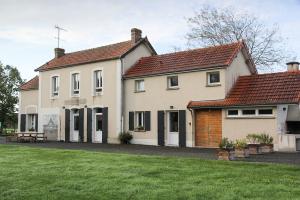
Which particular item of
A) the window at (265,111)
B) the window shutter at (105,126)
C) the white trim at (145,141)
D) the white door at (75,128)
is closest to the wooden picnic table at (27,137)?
the white door at (75,128)

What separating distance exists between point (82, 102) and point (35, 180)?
20.9 metres

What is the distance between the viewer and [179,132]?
2566cm

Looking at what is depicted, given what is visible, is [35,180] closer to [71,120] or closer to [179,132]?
[179,132]

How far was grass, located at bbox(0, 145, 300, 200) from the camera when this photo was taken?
8892 mm

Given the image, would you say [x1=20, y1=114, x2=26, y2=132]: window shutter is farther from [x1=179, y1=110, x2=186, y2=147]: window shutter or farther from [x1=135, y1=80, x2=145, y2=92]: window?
→ [x1=179, y1=110, x2=186, y2=147]: window shutter

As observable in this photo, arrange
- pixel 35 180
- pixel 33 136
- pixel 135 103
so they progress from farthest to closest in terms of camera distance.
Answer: pixel 33 136
pixel 135 103
pixel 35 180

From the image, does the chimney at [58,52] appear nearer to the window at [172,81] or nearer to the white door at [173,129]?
the window at [172,81]

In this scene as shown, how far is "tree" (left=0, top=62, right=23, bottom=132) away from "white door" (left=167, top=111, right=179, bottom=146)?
36393 millimetres

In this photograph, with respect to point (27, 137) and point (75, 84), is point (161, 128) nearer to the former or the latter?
point (75, 84)

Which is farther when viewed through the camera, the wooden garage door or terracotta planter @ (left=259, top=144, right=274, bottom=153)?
the wooden garage door

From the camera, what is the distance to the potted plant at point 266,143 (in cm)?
1971

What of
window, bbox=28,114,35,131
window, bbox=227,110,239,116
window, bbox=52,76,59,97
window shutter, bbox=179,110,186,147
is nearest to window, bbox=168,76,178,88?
window shutter, bbox=179,110,186,147

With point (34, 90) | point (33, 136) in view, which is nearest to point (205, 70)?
point (33, 136)

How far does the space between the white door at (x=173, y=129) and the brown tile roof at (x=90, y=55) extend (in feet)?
19.7
